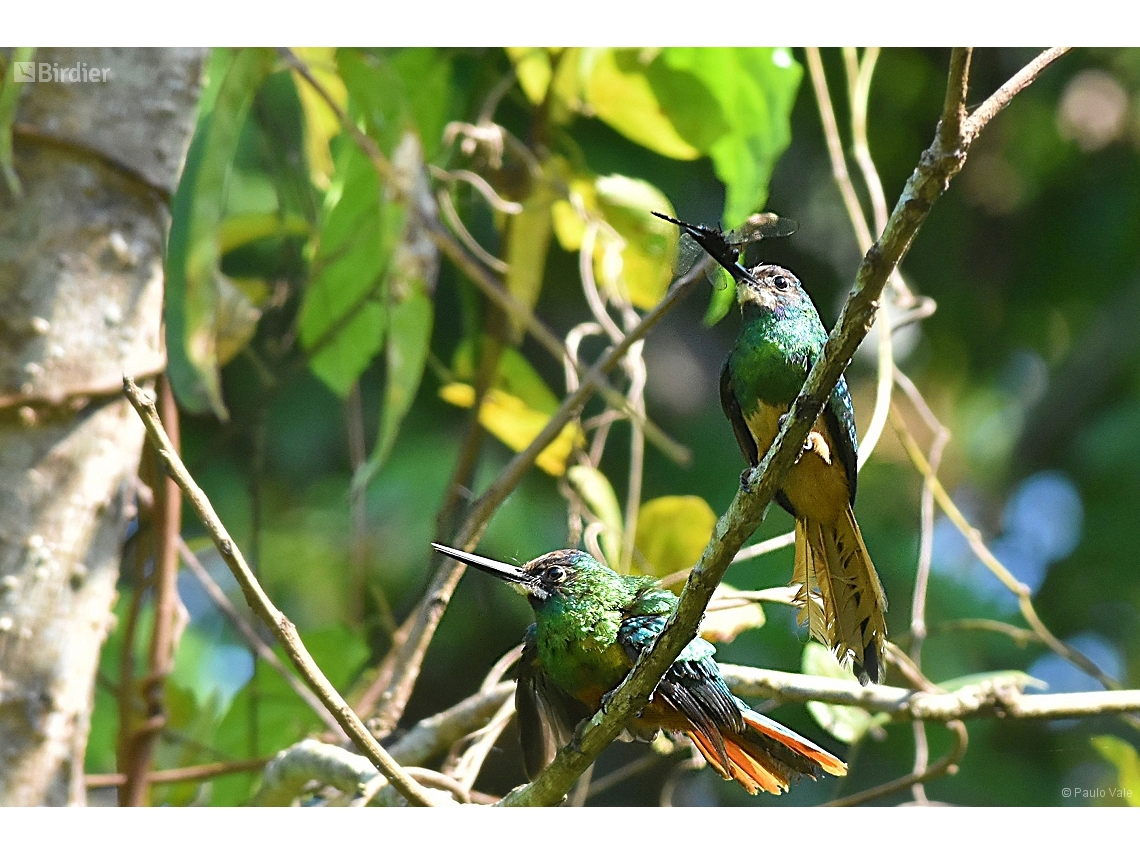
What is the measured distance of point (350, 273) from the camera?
5.83 feet

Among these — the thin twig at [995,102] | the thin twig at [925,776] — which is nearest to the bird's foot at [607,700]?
the thin twig at [925,776]

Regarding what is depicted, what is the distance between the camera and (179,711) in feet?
6.15

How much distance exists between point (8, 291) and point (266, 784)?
70 centimetres

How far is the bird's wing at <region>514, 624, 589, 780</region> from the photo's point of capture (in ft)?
4.07

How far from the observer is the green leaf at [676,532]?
1521mm

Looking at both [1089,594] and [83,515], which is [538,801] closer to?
[83,515]

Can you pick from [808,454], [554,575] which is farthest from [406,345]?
[808,454]

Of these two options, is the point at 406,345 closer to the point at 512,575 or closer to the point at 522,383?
the point at 522,383

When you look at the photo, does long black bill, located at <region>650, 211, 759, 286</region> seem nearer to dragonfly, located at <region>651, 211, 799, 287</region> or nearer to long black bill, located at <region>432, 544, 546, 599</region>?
dragonfly, located at <region>651, 211, 799, 287</region>

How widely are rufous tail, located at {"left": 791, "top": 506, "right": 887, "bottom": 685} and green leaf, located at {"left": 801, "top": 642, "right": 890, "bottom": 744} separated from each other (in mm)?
231

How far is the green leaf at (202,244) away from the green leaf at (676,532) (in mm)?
596

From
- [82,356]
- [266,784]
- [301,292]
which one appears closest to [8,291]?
[82,356]

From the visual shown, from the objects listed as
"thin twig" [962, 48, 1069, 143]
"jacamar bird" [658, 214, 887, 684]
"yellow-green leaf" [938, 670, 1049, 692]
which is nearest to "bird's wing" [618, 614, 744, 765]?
"jacamar bird" [658, 214, 887, 684]

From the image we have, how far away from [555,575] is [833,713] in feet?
1.42
